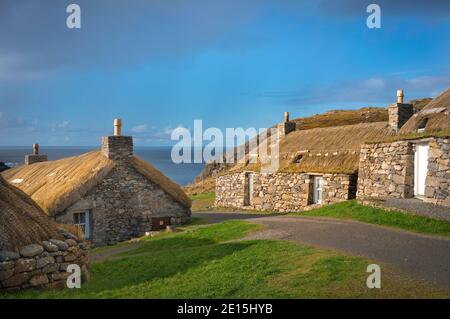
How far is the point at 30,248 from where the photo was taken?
35.7ft

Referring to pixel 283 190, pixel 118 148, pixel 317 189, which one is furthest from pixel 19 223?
pixel 283 190

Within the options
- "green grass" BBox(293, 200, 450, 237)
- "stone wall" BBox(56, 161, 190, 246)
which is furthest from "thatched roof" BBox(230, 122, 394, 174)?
"stone wall" BBox(56, 161, 190, 246)

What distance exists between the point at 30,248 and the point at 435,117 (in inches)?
720

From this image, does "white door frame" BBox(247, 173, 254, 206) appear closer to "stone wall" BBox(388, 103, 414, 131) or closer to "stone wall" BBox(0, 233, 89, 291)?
"stone wall" BBox(388, 103, 414, 131)

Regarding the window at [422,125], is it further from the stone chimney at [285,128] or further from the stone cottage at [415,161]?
the stone chimney at [285,128]

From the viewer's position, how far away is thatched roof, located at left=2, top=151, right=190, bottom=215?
22812 mm

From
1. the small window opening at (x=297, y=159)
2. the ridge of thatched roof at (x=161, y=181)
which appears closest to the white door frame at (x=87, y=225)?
the ridge of thatched roof at (x=161, y=181)

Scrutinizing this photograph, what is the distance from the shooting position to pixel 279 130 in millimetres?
37531

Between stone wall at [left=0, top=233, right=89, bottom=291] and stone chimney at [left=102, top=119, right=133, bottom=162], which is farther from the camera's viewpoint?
stone chimney at [left=102, top=119, right=133, bottom=162]

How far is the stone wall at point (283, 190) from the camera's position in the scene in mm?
25625

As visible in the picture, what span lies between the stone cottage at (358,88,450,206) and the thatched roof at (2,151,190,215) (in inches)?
386

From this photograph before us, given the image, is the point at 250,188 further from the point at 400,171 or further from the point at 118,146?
the point at 400,171

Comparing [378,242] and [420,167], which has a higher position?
[420,167]
